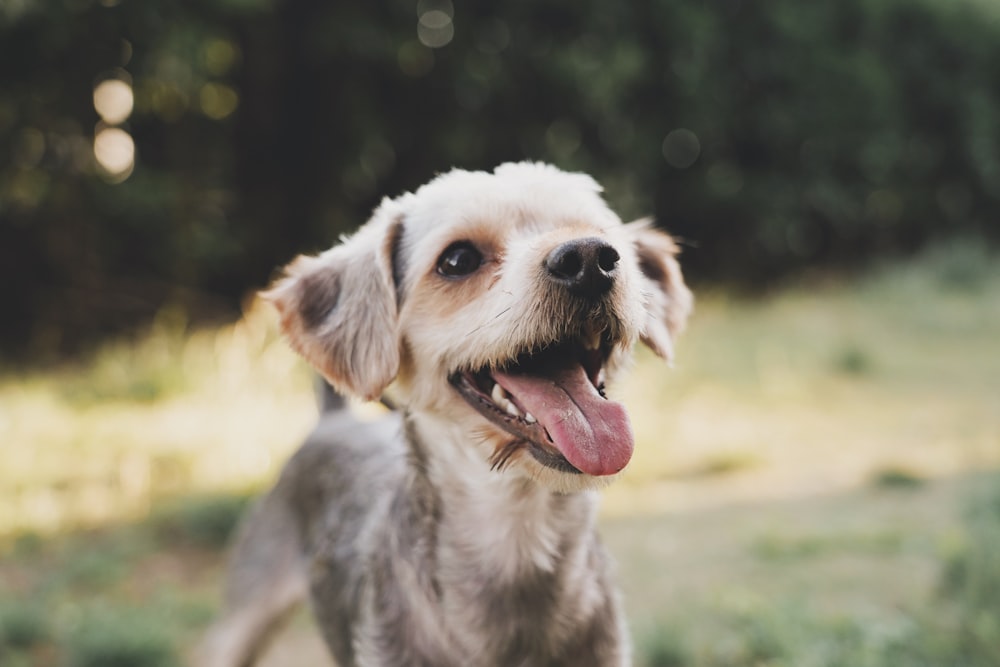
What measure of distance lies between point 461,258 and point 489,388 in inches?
A: 14.4

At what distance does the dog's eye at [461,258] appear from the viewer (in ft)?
8.39

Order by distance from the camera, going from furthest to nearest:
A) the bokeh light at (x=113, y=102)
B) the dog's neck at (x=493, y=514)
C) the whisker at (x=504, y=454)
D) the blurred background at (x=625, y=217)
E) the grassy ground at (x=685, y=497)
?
the bokeh light at (x=113, y=102)
the blurred background at (x=625, y=217)
the grassy ground at (x=685, y=497)
the dog's neck at (x=493, y=514)
the whisker at (x=504, y=454)

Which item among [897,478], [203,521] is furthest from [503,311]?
[897,478]

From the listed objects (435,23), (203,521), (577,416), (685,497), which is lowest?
(203,521)

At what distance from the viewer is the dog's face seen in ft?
7.41

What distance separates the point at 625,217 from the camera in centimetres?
1049

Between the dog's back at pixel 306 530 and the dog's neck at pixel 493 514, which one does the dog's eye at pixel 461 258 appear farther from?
the dog's back at pixel 306 530

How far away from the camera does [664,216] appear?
12.6 m

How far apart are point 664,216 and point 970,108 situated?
18.4 feet

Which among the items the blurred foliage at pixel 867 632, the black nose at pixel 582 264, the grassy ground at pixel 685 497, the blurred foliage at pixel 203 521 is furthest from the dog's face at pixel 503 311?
the blurred foliage at pixel 203 521

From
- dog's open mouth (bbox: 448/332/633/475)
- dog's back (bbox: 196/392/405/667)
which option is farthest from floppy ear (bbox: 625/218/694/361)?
dog's back (bbox: 196/392/405/667)

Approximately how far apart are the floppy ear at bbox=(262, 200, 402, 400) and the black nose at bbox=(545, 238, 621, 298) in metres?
0.59

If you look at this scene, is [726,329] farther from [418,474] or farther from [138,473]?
[418,474]

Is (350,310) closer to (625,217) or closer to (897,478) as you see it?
(897,478)
